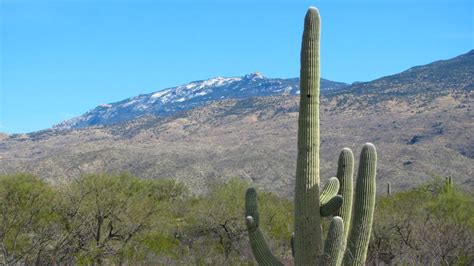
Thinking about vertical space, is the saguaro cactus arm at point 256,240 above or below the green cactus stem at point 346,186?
below

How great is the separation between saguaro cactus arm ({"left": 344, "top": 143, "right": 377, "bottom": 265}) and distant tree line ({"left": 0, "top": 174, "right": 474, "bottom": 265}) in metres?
8.90

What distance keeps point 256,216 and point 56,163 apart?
3476 inches

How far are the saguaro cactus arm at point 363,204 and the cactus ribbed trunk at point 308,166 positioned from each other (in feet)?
3.00

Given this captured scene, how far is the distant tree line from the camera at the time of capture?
22141 millimetres

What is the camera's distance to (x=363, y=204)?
11609mm

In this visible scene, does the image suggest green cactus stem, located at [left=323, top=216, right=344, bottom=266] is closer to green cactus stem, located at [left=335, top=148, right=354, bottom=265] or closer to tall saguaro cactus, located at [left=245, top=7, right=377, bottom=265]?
tall saguaro cactus, located at [left=245, top=7, right=377, bottom=265]

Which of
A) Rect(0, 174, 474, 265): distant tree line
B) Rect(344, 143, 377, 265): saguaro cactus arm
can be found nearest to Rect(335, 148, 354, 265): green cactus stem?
Rect(344, 143, 377, 265): saguaro cactus arm

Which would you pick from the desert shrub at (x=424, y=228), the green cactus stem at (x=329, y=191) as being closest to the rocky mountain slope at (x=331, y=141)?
the desert shrub at (x=424, y=228)

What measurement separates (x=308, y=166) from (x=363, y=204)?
1517mm

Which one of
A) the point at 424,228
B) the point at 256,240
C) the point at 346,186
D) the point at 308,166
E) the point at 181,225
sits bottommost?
the point at 181,225

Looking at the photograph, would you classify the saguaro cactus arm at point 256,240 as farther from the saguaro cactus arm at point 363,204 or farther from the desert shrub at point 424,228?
the desert shrub at point 424,228

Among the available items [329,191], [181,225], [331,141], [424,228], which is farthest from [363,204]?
[331,141]

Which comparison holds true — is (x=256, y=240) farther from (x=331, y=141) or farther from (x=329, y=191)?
(x=331, y=141)

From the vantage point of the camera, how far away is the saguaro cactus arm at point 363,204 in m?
11.6
